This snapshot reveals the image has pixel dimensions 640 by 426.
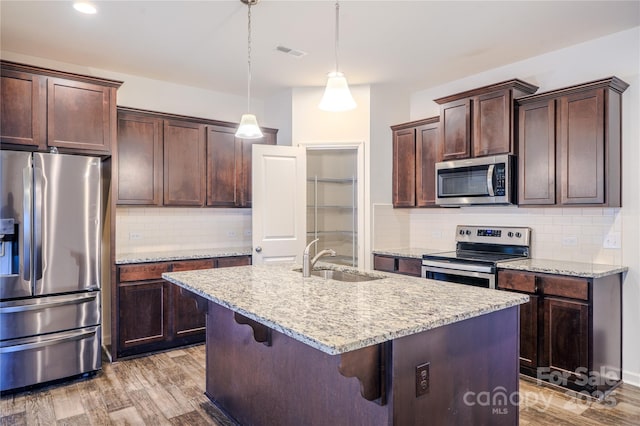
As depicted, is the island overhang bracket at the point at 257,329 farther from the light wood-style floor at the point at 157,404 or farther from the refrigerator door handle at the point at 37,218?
the refrigerator door handle at the point at 37,218

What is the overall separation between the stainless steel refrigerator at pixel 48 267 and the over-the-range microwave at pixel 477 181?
3.12 m

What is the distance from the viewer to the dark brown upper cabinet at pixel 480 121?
11.5ft

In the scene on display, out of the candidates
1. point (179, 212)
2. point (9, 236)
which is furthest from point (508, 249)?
point (9, 236)

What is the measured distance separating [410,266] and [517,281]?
111 centimetres

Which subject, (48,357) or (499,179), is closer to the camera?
(48,357)

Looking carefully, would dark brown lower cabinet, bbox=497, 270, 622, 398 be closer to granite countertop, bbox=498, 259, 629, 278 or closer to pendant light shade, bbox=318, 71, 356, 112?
granite countertop, bbox=498, 259, 629, 278

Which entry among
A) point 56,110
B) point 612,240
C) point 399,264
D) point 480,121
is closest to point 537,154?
point 480,121

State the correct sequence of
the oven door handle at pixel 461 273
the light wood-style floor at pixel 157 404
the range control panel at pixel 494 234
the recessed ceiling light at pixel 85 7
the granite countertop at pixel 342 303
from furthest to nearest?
the range control panel at pixel 494 234, the oven door handle at pixel 461 273, the recessed ceiling light at pixel 85 7, the light wood-style floor at pixel 157 404, the granite countertop at pixel 342 303

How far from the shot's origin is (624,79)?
10.5 ft

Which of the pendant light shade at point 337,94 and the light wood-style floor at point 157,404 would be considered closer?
the pendant light shade at point 337,94

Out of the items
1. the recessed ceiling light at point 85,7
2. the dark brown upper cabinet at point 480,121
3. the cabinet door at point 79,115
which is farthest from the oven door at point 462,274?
the recessed ceiling light at point 85,7

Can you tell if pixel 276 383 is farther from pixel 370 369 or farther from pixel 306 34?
pixel 306 34

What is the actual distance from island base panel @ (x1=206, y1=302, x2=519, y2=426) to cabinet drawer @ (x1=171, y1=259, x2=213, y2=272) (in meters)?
1.58

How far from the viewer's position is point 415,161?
4453mm
